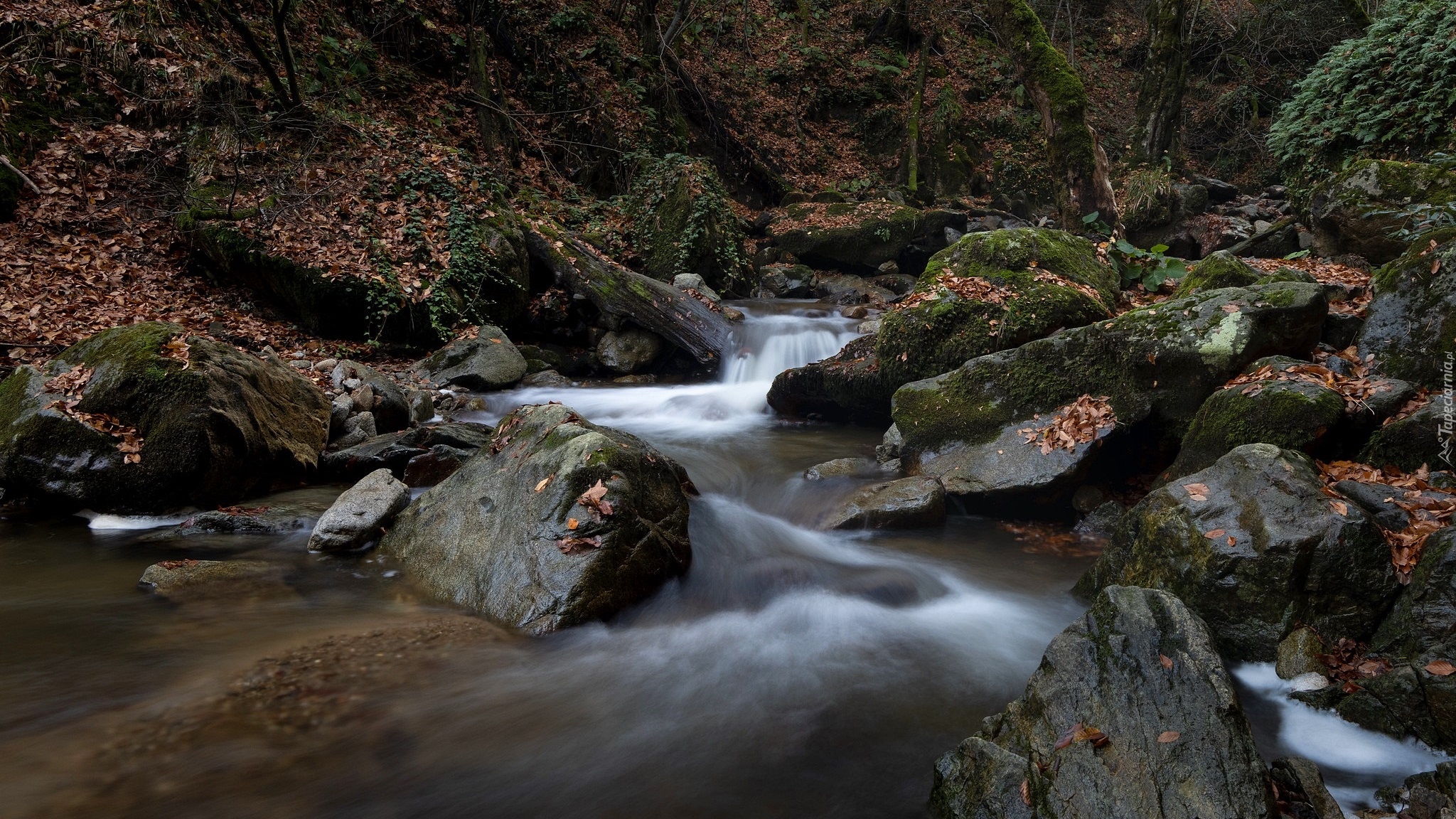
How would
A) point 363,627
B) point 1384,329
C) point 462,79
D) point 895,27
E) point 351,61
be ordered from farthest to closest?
1. point 895,27
2. point 462,79
3. point 351,61
4. point 1384,329
5. point 363,627

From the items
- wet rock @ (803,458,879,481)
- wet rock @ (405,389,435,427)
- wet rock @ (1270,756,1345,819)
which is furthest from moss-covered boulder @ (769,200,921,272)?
wet rock @ (1270,756,1345,819)

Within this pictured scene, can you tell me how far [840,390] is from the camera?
849cm

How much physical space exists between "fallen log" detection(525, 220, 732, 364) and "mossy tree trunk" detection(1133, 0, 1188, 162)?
11089 mm

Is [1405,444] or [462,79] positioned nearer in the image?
[1405,444]

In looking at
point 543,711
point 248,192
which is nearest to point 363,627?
point 543,711

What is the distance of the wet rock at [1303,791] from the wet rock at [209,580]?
525 cm

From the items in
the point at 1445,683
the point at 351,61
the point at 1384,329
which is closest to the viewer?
the point at 1445,683

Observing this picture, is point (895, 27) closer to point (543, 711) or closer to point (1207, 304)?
point (1207, 304)

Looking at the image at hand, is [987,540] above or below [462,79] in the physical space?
below

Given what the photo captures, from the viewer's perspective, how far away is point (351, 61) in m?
13.2

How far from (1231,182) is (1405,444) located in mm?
19353

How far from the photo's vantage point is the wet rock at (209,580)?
4289 mm

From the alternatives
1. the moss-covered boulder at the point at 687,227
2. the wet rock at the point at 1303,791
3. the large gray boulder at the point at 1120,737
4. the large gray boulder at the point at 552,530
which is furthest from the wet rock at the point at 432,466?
the moss-covered boulder at the point at 687,227

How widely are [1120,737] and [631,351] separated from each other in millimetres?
9159
